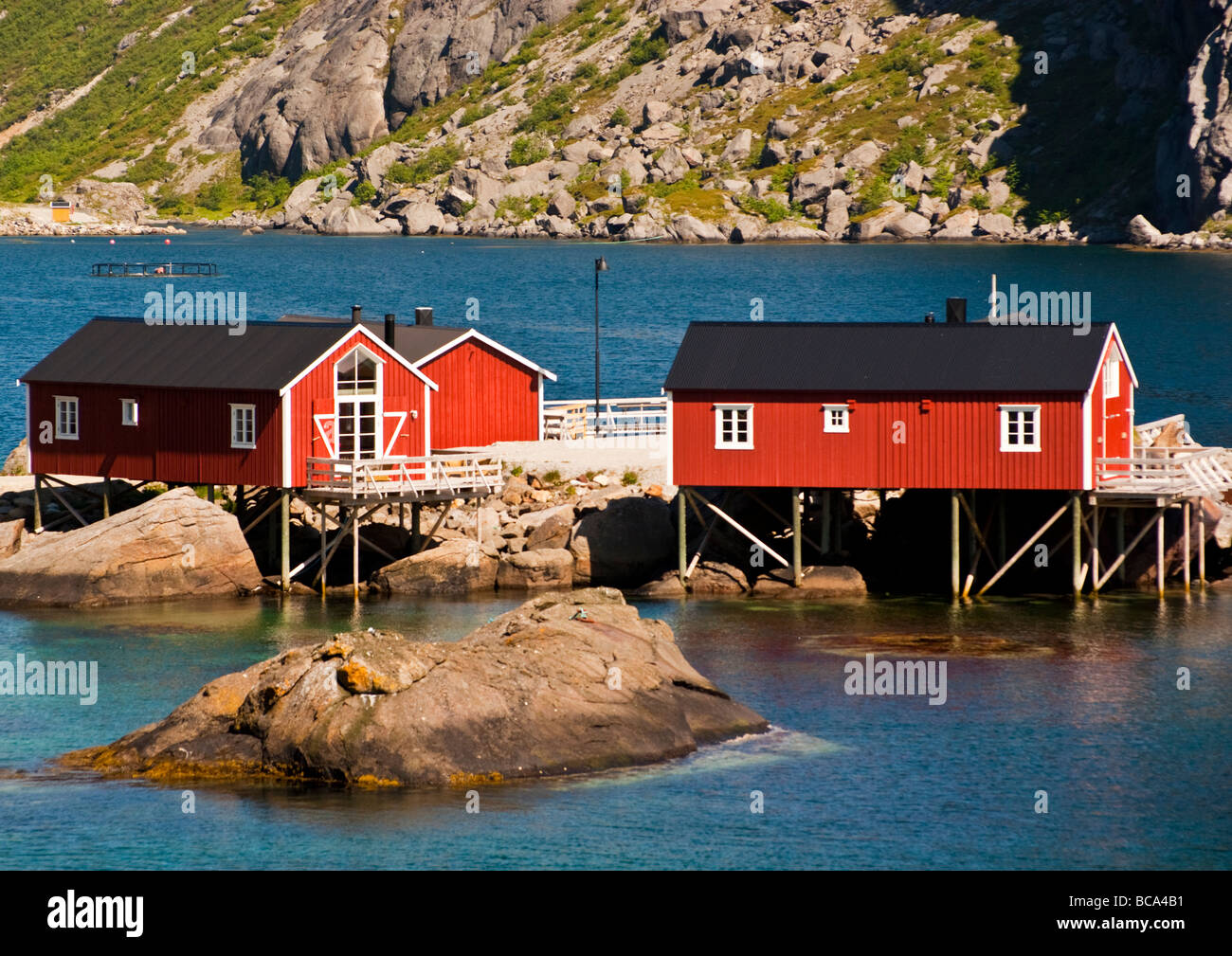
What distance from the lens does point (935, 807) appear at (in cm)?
2833

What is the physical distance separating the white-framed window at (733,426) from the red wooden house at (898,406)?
3cm

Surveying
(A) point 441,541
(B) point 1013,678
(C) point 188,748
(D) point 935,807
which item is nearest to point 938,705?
(B) point 1013,678

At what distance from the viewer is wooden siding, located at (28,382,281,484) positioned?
150 ft

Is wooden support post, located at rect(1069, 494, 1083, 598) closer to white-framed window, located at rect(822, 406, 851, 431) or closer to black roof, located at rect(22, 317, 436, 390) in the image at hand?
white-framed window, located at rect(822, 406, 851, 431)

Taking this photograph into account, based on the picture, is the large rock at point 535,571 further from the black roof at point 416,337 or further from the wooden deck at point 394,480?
the black roof at point 416,337

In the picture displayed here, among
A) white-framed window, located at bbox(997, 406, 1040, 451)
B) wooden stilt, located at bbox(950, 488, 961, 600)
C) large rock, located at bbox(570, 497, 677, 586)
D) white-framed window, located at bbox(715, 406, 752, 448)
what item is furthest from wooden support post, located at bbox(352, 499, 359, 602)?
white-framed window, located at bbox(997, 406, 1040, 451)

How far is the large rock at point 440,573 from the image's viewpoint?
151 ft

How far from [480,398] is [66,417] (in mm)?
11997

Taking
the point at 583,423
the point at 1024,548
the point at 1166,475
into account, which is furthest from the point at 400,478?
the point at 1166,475

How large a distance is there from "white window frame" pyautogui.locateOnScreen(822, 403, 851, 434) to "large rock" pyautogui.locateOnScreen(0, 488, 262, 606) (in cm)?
1448

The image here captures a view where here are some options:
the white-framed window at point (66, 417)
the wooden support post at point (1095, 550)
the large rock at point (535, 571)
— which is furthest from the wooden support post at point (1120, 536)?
the white-framed window at point (66, 417)

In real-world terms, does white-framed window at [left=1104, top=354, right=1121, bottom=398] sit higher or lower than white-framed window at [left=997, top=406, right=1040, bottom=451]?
higher
